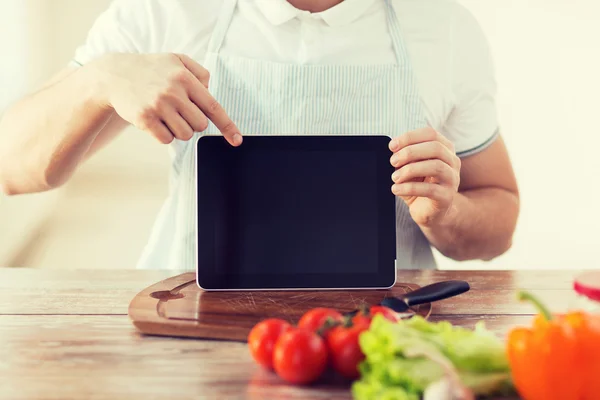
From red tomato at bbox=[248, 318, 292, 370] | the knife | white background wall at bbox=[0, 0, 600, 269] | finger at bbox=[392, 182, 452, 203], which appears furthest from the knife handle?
white background wall at bbox=[0, 0, 600, 269]

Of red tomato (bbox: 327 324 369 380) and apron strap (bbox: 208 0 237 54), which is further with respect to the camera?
apron strap (bbox: 208 0 237 54)

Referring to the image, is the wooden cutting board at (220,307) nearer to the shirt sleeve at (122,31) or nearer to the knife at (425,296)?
the knife at (425,296)

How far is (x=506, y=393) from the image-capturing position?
2.25ft

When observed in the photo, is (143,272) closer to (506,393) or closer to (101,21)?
(101,21)

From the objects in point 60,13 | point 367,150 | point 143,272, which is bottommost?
point 143,272

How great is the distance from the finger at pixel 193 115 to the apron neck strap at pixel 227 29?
42 cm

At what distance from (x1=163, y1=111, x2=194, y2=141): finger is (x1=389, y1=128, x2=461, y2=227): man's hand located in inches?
12.6

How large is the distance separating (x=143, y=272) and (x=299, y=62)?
1.80 ft

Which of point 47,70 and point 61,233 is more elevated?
point 47,70

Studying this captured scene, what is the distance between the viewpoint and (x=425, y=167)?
108cm

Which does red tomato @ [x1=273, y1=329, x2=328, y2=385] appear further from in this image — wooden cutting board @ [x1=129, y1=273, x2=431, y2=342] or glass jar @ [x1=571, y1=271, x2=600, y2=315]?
glass jar @ [x1=571, y1=271, x2=600, y2=315]

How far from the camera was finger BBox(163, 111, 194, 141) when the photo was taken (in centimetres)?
103

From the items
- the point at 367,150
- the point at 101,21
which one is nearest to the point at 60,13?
the point at 101,21

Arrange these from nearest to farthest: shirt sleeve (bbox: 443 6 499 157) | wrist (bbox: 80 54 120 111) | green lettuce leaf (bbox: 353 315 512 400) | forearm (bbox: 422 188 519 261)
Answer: green lettuce leaf (bbox: 353 315 512 400)
wrist (bbox: 80 54 120 111)
forearm (bbox: 422 188 519 261)
shirt sleeve (bbox: 443 6 499 157)
